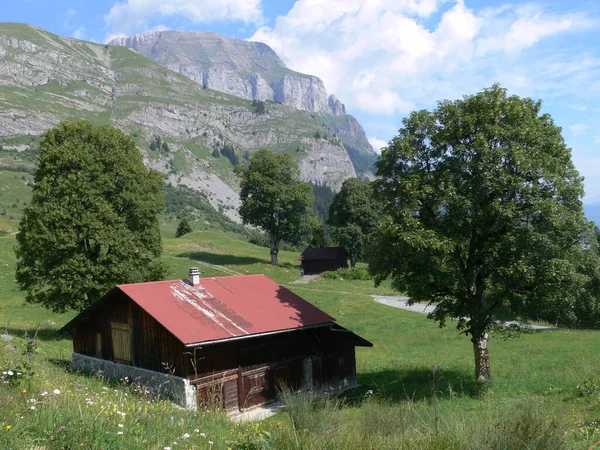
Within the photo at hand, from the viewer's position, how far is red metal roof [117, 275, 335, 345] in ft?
69.1

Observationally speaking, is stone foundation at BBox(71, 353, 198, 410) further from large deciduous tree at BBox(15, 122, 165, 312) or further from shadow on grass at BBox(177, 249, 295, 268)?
shadow on grass at BBox(177, 249, 295, 268)

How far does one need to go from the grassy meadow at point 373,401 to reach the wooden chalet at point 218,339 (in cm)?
180

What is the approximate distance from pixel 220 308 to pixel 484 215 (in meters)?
13.1

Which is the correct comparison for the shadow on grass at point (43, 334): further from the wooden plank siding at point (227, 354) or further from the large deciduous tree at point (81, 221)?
the wooden plank siding at point (227, 354)

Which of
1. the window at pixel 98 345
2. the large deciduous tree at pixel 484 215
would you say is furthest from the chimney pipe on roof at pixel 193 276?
the large deciduous tree at pixel 484 215

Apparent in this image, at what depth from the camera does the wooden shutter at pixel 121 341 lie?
23109 mm

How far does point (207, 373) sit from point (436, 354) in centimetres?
1655

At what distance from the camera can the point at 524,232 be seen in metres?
19.1

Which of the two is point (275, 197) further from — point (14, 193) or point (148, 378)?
point (14, 193)

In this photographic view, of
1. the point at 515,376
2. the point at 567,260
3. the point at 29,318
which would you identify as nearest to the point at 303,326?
the point at 515,376

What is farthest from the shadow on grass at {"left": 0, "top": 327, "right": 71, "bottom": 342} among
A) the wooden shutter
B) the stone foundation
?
the wooden shutter

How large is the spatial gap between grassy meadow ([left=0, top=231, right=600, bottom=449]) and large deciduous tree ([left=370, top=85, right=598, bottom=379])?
4.03 metres

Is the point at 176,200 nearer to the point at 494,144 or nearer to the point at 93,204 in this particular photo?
the point at 93,204

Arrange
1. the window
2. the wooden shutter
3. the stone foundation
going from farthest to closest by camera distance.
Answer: the window, the wooden shutter, the stone foundation
